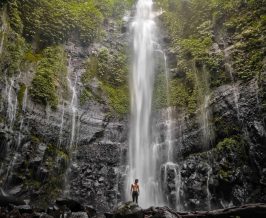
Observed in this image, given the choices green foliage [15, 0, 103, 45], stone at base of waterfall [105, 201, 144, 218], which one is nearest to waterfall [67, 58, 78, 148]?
green foliage [15, 0, 103, 45]

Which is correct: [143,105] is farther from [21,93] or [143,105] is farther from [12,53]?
[12,53]

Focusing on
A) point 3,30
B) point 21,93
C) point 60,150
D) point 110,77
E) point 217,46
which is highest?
point 217,46

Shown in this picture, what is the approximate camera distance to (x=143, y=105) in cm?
1644

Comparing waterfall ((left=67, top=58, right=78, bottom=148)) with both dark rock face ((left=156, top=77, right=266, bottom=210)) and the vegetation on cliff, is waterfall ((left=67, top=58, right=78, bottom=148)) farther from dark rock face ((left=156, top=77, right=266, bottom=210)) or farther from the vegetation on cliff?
the vegetation on cliff

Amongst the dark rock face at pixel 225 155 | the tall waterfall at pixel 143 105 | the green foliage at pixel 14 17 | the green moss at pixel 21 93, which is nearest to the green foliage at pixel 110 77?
the tall waterfall at pixel 143 105

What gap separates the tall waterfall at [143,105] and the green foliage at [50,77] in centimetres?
395

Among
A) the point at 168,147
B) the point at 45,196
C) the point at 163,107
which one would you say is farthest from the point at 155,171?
the point at 45,196

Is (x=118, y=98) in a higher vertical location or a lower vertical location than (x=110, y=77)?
lower

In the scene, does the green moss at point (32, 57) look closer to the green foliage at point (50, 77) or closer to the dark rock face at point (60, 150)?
the green foliage at point (50, 77)

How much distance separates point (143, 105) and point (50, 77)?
4.98 meters

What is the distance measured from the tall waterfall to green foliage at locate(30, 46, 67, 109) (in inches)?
155

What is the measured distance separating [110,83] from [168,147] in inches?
197

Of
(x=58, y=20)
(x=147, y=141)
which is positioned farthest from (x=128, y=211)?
(x=58, y=20)

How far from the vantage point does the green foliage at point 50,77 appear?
46.5 feet
